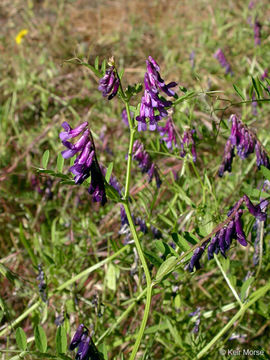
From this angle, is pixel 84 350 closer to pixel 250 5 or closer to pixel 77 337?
pixel 77 337

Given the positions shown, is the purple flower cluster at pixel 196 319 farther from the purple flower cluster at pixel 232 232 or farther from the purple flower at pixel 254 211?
the purple flower at pixel 254 211

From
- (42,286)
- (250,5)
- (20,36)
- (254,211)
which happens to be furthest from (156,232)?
(20,36)

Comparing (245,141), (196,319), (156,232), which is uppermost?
(245,141)

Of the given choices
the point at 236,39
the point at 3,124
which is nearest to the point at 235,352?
the point at 3,124

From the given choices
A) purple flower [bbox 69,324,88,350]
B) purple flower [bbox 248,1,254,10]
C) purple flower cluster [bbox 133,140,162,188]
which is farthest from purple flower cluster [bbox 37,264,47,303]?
purple flower [bbox 248,1,254,10]

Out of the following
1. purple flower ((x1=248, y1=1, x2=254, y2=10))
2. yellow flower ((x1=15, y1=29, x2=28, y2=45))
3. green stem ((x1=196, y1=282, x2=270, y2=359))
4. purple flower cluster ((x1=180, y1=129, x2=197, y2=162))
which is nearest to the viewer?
green stem ((x1=196, y1=282, x2=270, y2=359))

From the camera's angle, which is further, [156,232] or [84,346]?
[156,232]

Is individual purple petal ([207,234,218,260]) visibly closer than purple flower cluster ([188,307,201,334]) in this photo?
Yes

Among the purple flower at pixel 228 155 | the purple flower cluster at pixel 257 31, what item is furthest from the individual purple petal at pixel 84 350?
the purple flower cluster at pixel 257 31

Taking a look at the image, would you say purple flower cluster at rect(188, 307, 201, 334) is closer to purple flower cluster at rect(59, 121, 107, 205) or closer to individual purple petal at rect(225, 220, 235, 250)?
individual purple petal at rect(225, 220, 235, 250)

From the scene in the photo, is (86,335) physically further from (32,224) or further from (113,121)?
(113,121)

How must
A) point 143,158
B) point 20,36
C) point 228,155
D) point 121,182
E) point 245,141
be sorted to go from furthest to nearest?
point 20,36 → point 121,182 → point 143,158 → point 228,155 → point 245,141

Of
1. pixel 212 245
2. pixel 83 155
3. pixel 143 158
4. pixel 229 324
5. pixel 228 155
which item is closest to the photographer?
pixel 83 155

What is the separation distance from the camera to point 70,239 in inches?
101
